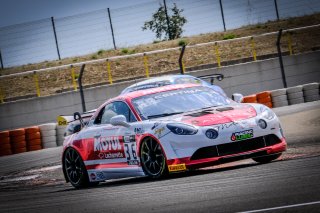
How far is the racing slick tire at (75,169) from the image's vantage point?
1192 centimetres

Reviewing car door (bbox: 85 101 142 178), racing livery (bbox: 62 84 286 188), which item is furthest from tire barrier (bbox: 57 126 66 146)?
car door (bbox: 85 101 142 178)

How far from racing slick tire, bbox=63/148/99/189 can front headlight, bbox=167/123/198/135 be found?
7.01ft

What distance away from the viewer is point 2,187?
44.1 feet

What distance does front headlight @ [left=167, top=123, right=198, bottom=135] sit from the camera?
10.2 metres

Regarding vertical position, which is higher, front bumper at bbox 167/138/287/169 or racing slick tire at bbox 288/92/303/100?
front bumper at bbox 167/138/287/169

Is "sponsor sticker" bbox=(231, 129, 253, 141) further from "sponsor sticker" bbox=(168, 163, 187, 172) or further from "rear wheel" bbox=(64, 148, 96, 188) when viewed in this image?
"rear wheel" bbox=(64, 148, 96, 188)

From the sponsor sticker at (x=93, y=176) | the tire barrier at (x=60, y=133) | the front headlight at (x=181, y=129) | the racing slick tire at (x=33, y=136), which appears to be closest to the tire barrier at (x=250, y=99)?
the tire barrier at (x=60, y=133)

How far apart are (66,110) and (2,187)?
1470 centimetres

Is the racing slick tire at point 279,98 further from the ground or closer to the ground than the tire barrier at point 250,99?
closer to the ground

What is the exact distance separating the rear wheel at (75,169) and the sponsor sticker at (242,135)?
8.86 feet

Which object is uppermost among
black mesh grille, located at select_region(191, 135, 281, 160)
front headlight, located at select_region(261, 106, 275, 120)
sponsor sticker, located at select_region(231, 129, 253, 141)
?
front headlight, located at select_region(261, 106, 275, 120)

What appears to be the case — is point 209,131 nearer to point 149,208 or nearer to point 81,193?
point 81,193

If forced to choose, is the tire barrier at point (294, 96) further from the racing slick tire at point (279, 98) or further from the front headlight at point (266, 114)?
the front headlight at point (266, 114)

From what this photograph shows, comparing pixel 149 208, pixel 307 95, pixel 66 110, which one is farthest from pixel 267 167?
pixel 66 110
